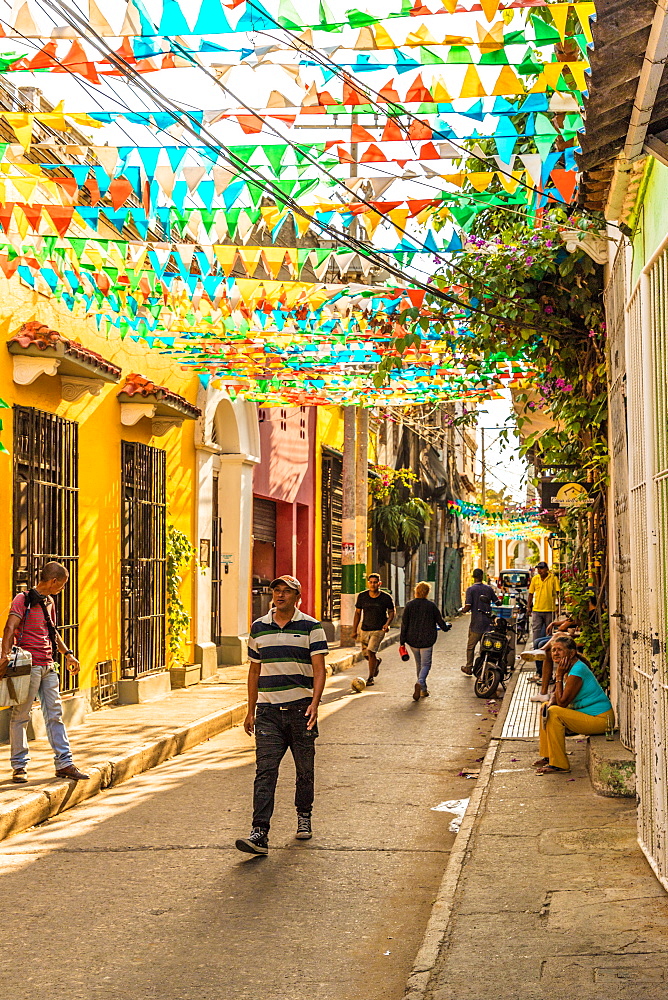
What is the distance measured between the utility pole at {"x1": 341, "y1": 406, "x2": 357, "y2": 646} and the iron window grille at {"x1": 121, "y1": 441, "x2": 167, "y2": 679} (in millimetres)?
8092

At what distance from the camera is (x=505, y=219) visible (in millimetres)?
10391

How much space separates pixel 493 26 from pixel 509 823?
5.01 m

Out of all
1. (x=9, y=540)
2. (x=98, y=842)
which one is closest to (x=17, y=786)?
(x=98, y=842)

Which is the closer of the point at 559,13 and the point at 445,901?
the point at 559,13

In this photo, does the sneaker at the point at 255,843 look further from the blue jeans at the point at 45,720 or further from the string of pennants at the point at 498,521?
the string of pennants at the point at 498,521

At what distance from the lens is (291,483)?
2367 cm

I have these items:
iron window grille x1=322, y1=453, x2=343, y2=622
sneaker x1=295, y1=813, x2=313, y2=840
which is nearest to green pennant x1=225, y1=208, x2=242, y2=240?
sneaker x1=295, y1=813, x2=313, y2=840

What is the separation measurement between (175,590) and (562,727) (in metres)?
7.60

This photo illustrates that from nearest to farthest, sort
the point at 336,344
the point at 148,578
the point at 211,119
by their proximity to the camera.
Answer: the point at 211,119 → the point at 336,344 → the point at 148,578

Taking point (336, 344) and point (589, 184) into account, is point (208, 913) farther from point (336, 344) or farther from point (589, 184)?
point (336, 344)

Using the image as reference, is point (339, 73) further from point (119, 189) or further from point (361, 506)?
point (361, 506)

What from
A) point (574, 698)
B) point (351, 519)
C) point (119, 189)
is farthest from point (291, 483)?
point (119, 189)

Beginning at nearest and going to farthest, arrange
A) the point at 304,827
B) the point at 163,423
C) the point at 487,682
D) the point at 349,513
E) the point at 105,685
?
the point at 304,827
the point at 105,685
the point at 163,423
the point at 487,682
the point at 349,513

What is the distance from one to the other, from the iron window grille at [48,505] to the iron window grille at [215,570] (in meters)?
6.23
